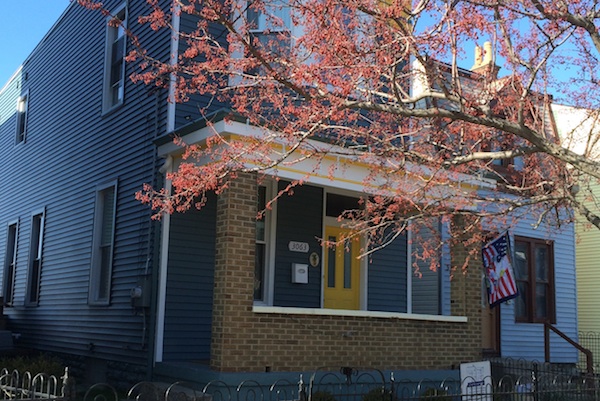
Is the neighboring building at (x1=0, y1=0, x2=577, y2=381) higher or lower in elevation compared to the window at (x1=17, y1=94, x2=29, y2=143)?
lower

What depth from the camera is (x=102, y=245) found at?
13625 mm

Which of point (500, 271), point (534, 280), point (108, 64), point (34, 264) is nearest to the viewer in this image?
point (500, 271)

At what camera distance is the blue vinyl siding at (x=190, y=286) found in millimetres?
11273

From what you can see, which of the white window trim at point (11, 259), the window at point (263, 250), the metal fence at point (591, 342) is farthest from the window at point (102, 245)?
the metal fence at point (591, 342)

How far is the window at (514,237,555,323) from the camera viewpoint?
57.8 ft

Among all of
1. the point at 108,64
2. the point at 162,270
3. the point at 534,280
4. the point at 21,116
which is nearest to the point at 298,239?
the point at 162,270

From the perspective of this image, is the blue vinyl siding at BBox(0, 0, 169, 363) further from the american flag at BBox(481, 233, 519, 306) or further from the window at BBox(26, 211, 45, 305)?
the american flag at BBox(481, 233, 519, 306)

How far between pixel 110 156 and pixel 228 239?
5.25 meters

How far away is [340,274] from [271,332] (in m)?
4.12

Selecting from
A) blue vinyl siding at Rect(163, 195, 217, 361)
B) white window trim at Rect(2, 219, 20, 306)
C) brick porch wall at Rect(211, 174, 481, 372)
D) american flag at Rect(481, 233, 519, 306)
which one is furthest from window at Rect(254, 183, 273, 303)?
white window trim at Rect(2, 219, 20, 306)

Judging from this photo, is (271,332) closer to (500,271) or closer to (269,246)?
(269,246)


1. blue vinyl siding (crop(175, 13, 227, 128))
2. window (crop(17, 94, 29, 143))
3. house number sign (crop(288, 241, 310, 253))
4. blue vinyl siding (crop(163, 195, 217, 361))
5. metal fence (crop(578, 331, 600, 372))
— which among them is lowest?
metal fence (crop(578, 331, 600, 372))

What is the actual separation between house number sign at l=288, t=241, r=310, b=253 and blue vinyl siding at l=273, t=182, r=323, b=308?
58 millimetres

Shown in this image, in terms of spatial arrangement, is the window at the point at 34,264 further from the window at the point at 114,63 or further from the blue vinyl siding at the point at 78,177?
the window at the point at 114,63
